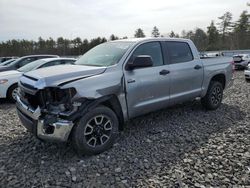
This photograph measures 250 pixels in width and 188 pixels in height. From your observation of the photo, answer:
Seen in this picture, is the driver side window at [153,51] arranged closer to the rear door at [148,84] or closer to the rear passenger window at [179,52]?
the rear door at [148,84]

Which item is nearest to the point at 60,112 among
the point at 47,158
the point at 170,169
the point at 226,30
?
the point at 47,158

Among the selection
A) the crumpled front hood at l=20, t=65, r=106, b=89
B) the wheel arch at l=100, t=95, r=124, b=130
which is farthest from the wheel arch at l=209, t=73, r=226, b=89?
the crumpled front hood at l=20, t=65, r=106, b=89

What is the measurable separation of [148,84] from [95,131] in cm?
131

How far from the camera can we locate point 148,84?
4305 millimetres

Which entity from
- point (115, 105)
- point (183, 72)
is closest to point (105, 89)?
point (115, 105)

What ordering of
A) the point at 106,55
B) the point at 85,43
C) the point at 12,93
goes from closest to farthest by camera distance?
the point at 106,55, the point at 12,93, the point at 85,43

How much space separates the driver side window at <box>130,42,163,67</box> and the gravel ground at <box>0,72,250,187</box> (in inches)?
53.1

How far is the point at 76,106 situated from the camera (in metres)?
3.41

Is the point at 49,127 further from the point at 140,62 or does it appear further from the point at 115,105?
the point at 140,62

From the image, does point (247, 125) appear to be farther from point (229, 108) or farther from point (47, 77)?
point (47, 77)

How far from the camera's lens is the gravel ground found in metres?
3.07

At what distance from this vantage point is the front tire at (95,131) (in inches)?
137

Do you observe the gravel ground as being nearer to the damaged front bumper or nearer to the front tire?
the front tire

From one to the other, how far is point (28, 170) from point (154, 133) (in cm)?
229
